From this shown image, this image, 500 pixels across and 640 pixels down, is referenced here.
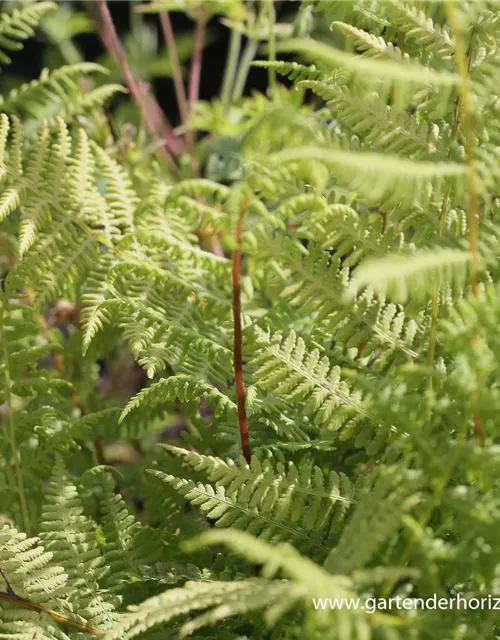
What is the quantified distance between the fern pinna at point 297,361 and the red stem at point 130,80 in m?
0.15

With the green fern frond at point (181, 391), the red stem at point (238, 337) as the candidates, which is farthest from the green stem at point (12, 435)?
the red stem at point (238, 337)

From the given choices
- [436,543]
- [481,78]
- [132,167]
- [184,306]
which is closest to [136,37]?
[132,167]

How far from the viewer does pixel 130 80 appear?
119 centimetres

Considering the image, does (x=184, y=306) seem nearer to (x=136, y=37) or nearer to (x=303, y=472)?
(x=303, y=472)

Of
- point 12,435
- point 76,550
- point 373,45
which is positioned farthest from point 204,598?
point 373,45

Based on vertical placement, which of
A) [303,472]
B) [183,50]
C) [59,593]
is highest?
[183,50]

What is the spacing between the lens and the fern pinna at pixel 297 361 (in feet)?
1.53

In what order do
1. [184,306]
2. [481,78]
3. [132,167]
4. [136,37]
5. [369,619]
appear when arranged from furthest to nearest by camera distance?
1. [136,37]
2. [132,167]
3. [184,306]
4. [481,78]
5. [369,619]

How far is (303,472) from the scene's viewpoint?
2.09 feet

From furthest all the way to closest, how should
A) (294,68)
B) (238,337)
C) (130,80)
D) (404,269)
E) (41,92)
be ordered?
(130,80), (41,92), (294,68), (238,337), (404,269)

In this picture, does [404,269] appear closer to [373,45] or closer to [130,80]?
[373,45]

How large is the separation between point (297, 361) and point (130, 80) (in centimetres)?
76

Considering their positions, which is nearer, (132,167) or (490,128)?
(490,128)

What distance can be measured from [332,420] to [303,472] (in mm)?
57
